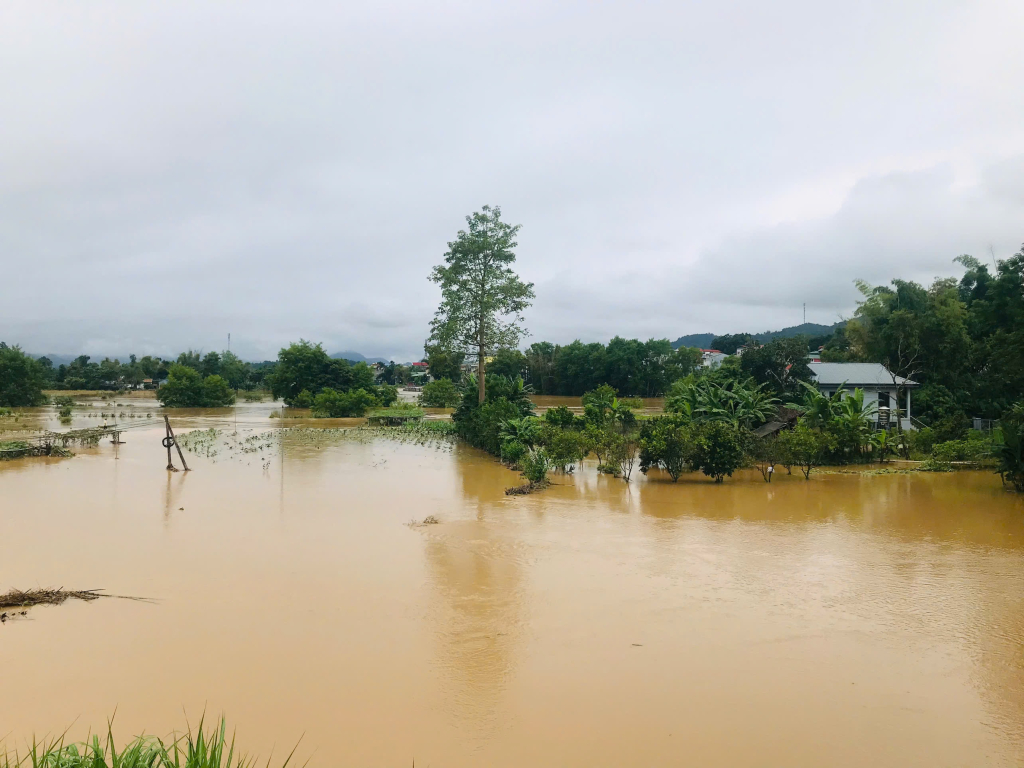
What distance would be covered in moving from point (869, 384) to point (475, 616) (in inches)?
857

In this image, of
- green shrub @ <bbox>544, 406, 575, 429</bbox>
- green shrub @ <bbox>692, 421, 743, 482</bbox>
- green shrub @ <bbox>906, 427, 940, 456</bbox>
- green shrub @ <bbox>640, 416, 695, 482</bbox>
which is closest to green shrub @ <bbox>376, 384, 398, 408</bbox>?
green shrub @ <bbox>544, 406, 575, 429</bbox>

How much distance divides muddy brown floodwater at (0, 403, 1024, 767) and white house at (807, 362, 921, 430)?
1057cm

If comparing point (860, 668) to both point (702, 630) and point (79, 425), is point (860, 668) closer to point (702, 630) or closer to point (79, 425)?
point (702, 630)

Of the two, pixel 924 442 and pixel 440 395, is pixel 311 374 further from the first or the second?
pixel 924 442

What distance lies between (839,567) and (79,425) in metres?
35.4

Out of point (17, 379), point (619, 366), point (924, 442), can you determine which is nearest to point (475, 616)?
point (924, 442)

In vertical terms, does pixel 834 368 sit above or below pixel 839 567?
above

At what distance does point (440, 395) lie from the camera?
155 ft

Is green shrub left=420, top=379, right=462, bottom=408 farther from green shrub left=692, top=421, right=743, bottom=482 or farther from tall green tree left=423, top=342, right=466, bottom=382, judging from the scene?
green shrub left=692, top=421, right=743, bottom=482

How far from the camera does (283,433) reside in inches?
1188

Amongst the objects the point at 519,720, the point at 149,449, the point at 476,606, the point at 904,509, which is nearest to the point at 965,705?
the point at 519,720

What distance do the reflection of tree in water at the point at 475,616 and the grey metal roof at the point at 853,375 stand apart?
58.0ft

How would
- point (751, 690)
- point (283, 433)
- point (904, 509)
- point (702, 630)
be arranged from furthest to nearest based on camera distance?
point (283, 433) < point (904, 509) < point (702, 630) < point (751, 690)

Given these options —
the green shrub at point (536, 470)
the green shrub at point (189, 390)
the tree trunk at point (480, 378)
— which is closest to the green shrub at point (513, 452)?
the green shrub at point (536, 470)
